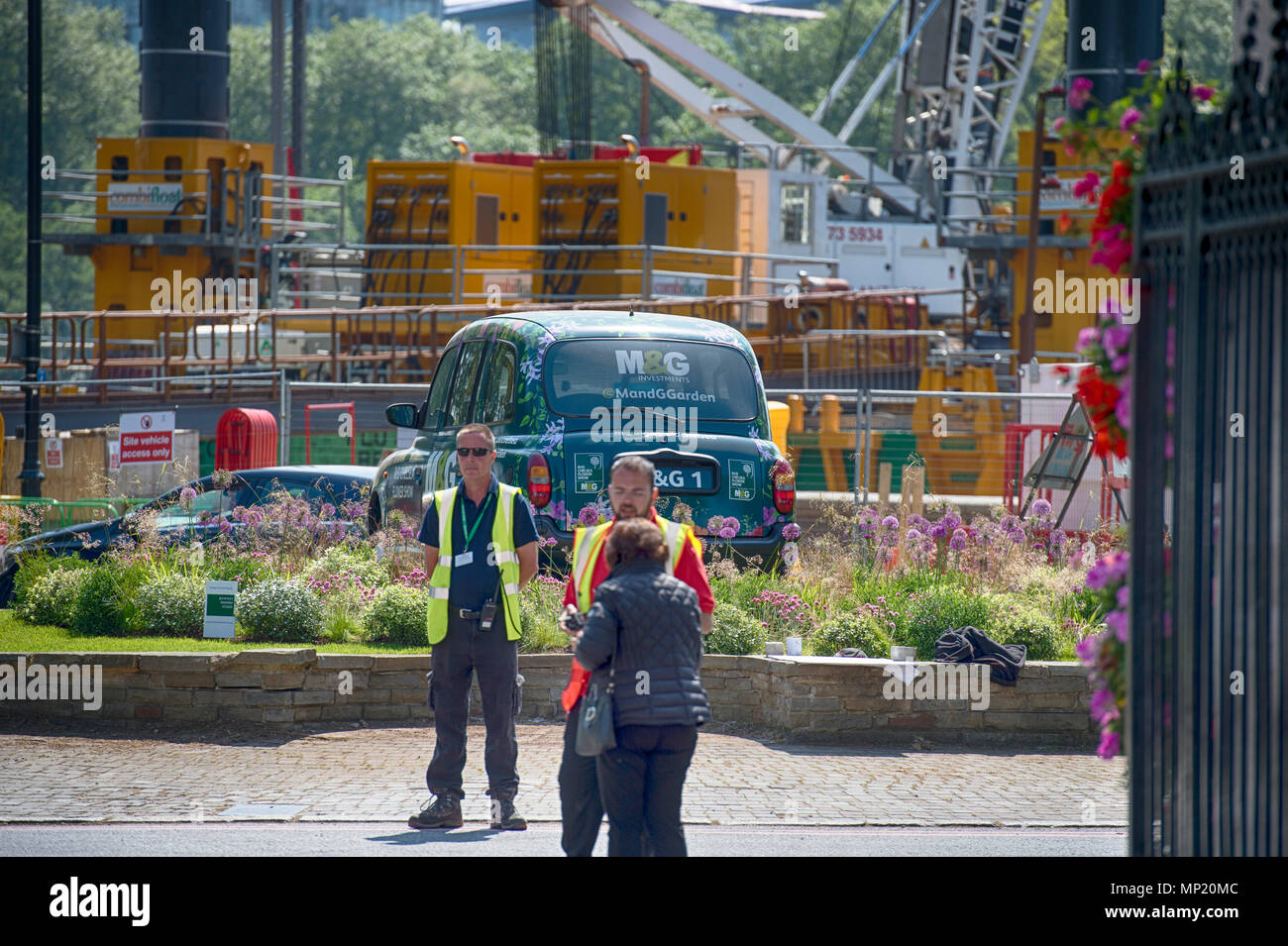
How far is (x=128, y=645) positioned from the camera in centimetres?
1088

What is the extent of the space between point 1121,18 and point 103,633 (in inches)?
728

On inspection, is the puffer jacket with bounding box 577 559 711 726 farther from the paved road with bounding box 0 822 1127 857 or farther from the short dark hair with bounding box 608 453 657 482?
the paved road with bounding box 0 822 1127 857

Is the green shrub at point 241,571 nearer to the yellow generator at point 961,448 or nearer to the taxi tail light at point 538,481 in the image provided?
the taxi tail light at point 538,481

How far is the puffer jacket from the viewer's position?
6035 millimetres

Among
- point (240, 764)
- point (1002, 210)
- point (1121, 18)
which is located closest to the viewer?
point (240, 764)

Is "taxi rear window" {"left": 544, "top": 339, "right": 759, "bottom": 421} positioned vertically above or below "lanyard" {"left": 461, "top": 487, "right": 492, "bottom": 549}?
above

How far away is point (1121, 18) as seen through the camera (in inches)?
976

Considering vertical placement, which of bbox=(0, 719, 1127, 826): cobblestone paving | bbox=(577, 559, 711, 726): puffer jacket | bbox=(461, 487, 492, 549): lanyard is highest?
bbox=(461, 487, 492, 549): lanyard

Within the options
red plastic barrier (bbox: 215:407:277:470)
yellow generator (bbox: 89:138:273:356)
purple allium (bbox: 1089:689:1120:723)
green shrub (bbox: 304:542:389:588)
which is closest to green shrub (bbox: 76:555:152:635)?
green shrub (bbox: 304:542:389:588)

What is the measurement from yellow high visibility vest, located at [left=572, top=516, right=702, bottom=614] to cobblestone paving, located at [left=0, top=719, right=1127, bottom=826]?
201cm

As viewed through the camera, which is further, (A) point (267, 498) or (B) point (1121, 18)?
(B) point (1121, 18)
